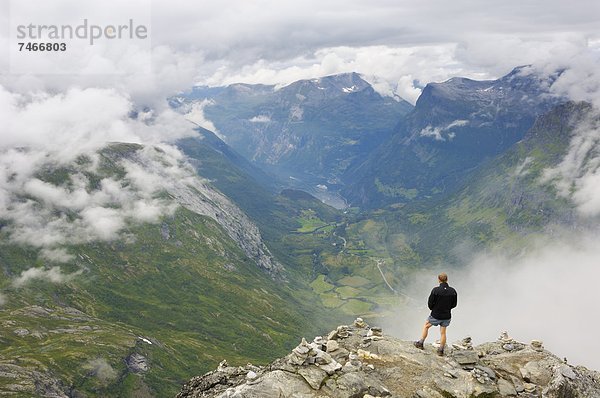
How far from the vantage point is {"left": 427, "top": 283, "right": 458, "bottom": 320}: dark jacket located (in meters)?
45.5

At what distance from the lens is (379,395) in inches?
1603

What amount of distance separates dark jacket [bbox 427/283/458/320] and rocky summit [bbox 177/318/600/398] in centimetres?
536

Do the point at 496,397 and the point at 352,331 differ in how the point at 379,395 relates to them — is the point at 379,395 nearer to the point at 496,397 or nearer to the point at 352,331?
the point at 496,397

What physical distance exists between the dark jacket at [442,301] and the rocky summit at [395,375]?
5.36 meters

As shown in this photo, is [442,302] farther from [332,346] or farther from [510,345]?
[510,345]

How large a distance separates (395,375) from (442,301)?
8.74m

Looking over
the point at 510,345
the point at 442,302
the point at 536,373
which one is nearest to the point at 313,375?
the point at 442,302

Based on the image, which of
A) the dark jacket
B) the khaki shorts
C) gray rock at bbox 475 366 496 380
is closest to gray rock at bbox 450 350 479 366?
gray rock at bbox 475 366 496 380

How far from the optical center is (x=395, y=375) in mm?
44562

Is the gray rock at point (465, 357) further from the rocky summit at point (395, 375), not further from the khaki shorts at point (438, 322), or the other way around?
the khaki shorts at point (438, 322)

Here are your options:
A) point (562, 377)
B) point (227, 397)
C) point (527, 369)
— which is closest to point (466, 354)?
point (527, 369)

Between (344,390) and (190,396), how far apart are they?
1665 centimetres

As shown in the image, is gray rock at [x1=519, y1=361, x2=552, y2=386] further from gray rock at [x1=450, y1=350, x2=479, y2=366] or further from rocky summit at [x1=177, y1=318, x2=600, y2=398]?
gray rock at [x1=450, y1=350, x2=479, y2=366]

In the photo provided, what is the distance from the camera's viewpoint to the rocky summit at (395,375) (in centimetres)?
4084
